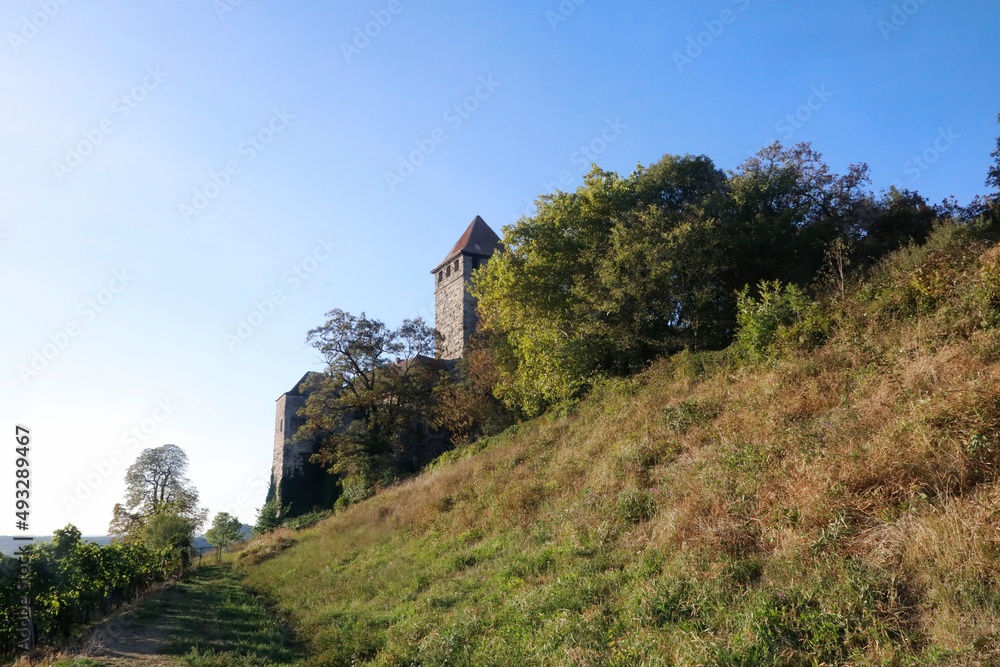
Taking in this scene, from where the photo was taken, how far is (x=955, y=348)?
716 centimetres

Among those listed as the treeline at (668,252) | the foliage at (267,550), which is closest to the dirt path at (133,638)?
the foliage at (267,550)

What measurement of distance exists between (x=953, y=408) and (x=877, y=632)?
9.57 ft

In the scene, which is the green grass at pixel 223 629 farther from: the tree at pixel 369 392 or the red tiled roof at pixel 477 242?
the red tiled roof at pixel 477 242

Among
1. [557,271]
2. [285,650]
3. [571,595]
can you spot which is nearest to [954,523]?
[571,595]

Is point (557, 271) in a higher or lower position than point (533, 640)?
higher

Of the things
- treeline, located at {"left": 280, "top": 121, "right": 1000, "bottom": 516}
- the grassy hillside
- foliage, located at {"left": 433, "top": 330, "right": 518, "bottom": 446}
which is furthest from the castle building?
the grassy hillside

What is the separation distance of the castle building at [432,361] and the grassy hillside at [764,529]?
2164 cm

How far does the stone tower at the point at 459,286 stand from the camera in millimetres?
36928

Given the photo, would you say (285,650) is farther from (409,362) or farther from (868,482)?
(409,362)

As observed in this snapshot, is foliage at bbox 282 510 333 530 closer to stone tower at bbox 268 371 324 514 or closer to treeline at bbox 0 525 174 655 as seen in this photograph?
stone tower at bbox 268 371 324 514

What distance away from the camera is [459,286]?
124 feet

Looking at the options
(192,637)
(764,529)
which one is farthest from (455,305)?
(764,529)

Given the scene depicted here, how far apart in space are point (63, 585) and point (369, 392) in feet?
66.0

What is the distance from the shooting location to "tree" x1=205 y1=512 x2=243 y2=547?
29.4 meters
